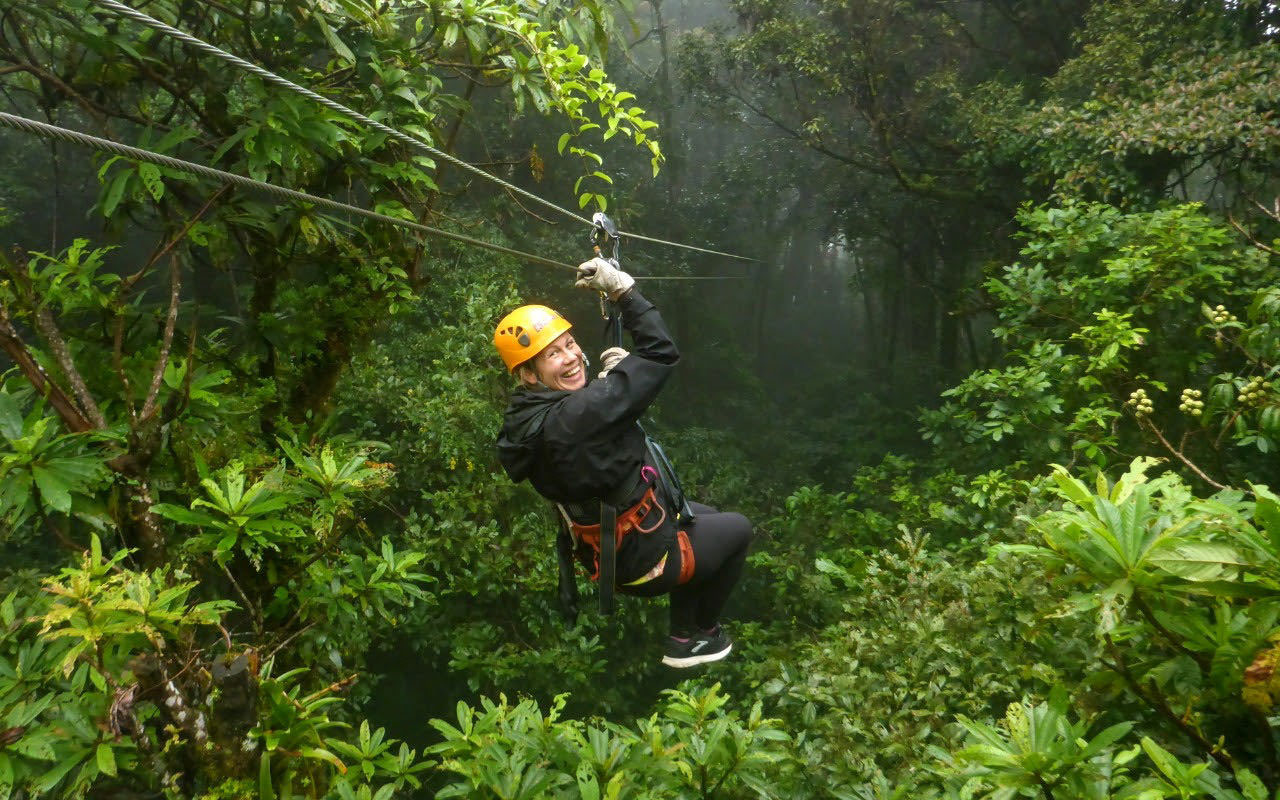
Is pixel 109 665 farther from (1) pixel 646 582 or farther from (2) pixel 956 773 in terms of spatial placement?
(2) pixel 956 773

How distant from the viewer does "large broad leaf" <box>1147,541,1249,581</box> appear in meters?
1.24

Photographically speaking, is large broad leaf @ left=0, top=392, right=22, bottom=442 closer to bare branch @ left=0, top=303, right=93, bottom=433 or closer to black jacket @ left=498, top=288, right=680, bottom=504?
bare branch @ left=0, top=303, right=93, bottom=433

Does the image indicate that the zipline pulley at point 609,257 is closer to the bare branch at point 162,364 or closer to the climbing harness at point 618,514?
the climbing harness at point 618,514

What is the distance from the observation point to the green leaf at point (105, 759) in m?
1.41

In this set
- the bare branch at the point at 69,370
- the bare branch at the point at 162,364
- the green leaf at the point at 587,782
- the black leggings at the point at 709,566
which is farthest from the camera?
the black leggings at the point at 709,566

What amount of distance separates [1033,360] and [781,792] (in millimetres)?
2377

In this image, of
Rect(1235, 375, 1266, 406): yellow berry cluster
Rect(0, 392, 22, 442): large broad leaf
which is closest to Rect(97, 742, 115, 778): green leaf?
Rect(0, 392, 22, 442): large broad leaf

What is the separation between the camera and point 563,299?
10.1 meters

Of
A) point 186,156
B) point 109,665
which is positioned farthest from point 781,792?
point 186,156

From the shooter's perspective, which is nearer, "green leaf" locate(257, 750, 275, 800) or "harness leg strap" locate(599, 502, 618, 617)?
"green leaf" locate(257, 750, 275, 800)

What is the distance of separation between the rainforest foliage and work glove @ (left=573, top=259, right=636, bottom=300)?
472 millimetres

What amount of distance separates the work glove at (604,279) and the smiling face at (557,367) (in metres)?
0.18

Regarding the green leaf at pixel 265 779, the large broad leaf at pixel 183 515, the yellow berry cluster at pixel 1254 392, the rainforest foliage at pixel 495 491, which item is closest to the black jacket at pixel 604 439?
the rainforest foliage at pixel 495 491

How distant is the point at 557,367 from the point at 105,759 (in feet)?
4.69
